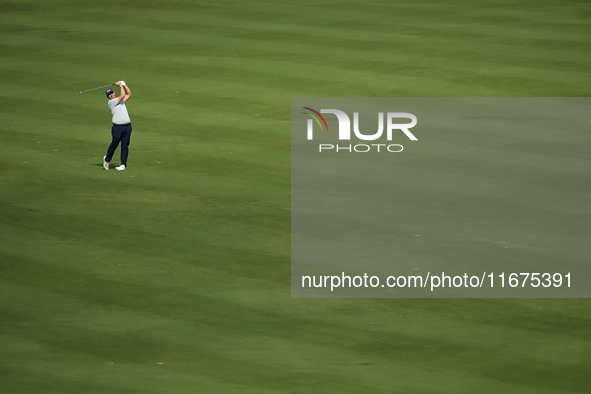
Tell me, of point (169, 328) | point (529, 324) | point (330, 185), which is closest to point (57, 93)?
point (330, 185)

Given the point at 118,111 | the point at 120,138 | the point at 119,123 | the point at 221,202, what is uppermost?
the point at 118,111

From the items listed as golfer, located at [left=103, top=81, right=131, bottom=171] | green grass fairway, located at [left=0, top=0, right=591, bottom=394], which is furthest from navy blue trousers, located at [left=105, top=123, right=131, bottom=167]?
green grass fairway, located at [left=0, top=0, right=591, bottom=394]

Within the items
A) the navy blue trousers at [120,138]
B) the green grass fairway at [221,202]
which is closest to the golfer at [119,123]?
the navy blue trousers at [120,138]

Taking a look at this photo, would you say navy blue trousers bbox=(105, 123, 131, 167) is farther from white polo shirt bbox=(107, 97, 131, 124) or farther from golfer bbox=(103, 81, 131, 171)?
white polo shirt bbox=(107, 97, 131, 124)

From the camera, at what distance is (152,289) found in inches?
462

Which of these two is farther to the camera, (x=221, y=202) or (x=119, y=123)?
(x=119, y=123)

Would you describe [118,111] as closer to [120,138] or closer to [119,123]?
[119,123]

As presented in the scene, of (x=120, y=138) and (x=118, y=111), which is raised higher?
(x=118, y=111)

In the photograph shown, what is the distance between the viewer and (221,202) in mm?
15086

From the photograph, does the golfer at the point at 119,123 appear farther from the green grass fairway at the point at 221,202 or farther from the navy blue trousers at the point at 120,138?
the green grass fairway at the point at 221,202

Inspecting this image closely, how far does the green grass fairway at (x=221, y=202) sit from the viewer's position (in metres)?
9.86

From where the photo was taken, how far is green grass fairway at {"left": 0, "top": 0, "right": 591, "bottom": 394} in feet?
32.3

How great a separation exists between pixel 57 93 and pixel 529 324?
14.4 m

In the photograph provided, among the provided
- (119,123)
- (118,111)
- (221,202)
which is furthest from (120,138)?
(221,202)
